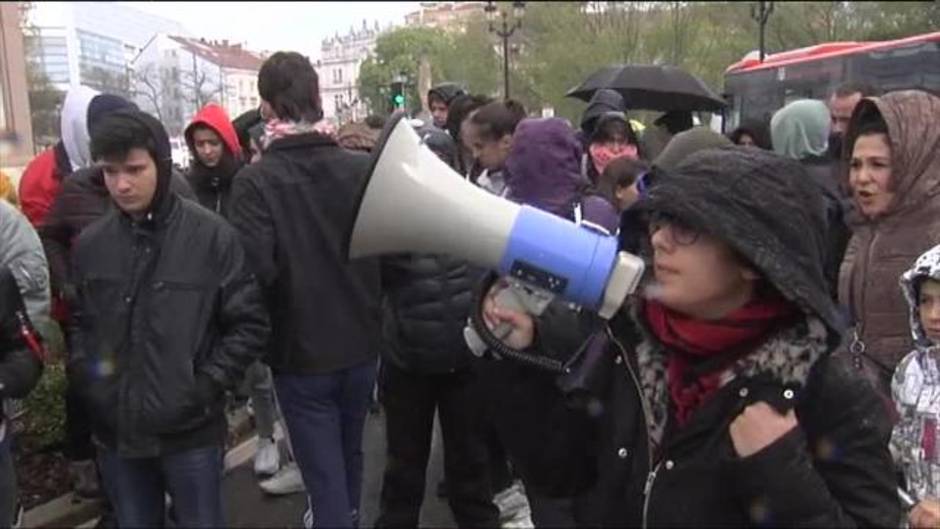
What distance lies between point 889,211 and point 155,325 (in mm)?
2317

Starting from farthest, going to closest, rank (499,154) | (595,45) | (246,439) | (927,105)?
(595,45)
(246,439)
(499,154)
(927,105)

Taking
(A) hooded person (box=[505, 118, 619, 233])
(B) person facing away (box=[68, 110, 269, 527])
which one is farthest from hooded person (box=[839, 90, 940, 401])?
(B) person facing away (box=[68, 110, 269, 527])

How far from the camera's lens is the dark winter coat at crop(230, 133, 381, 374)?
10.3 feet

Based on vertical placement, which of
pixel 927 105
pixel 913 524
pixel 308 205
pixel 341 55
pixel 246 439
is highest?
pixel 341 55

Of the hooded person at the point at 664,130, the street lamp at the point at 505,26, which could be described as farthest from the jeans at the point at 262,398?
the street lamp at the point at 505,26

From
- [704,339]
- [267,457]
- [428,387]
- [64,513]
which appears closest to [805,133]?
[428,387]

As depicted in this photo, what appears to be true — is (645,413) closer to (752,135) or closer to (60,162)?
(60,162)

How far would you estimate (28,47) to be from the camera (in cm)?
970

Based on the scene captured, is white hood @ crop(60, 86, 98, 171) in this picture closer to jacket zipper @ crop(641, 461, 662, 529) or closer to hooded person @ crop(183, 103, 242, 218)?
hooded person @ crop(183, 103, 242, 218)

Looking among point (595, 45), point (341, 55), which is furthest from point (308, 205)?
point (595, 45)

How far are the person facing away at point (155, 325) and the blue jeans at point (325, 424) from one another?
Answer: 349 mm

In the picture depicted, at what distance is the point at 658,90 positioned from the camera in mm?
7344

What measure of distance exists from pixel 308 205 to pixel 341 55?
8.42ft

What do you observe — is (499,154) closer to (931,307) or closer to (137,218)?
(137,218)
